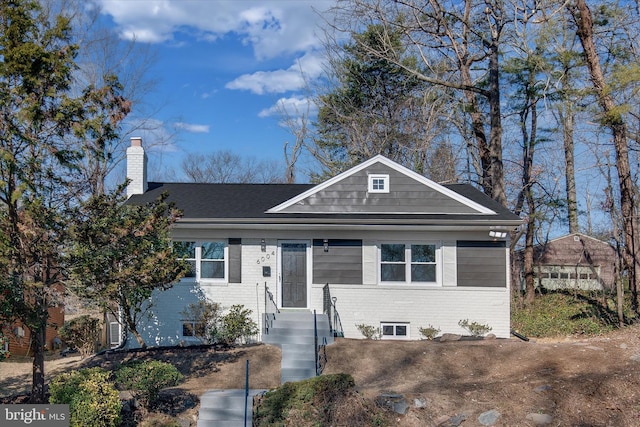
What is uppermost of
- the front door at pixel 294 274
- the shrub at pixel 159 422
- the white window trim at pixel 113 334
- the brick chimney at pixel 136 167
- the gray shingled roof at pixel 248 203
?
the brick chimney at pixel 136 167

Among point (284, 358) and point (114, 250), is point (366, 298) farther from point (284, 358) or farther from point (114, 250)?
point (114, 250)

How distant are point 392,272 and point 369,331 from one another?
1.66m

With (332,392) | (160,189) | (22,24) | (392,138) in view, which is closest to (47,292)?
(22,24)

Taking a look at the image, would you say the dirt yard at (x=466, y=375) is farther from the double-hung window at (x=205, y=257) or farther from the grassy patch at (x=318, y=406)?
the double-hung window at (x=205, y=257)

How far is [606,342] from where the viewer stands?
11117 mm

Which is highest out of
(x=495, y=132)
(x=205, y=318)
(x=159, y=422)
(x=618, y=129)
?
(x=495, y=132)

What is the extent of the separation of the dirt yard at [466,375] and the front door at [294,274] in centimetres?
157

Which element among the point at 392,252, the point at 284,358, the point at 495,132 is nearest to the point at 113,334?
the point at 284,358

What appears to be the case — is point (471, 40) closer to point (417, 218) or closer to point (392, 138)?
point (392, 138)

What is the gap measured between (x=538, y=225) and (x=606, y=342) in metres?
12.7

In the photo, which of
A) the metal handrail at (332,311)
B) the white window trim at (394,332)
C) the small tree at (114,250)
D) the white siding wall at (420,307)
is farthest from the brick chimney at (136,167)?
the white window trim at (394,332)

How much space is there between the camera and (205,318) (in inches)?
500

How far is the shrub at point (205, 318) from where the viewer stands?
1270 cm

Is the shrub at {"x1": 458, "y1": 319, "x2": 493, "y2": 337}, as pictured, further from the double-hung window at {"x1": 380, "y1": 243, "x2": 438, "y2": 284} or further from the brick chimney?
the brick chimney
